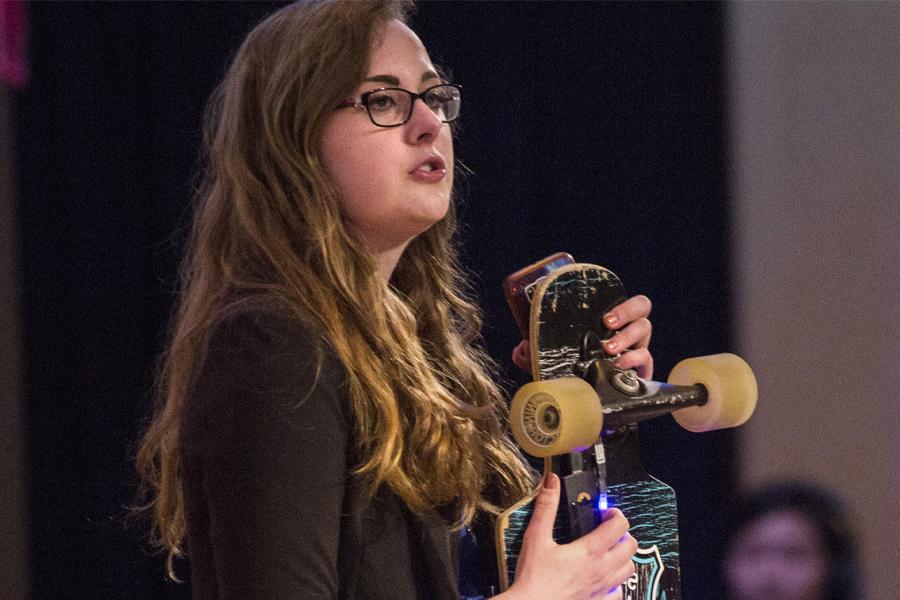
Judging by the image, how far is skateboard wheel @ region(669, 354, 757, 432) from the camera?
118cm

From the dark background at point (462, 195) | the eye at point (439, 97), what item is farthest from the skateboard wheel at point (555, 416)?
the dark background at point (462, 195)

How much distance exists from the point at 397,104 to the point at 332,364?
35 cm

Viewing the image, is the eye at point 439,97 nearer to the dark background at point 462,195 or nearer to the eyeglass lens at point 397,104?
the eyeglass lens at point 397,104

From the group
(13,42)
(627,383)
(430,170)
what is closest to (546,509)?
(627,383)

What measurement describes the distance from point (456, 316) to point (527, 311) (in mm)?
339

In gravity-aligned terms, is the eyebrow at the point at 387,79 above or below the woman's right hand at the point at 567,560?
above

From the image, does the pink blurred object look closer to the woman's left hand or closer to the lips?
the lips

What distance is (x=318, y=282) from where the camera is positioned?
1098 mm

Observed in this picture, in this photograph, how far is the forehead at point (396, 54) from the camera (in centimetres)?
122

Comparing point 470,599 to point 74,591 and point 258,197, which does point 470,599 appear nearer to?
point 258,197

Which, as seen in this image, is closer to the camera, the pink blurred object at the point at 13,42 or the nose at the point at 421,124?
the nose at the point at 421,124

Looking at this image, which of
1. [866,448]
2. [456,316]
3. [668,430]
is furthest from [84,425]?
[866,448]

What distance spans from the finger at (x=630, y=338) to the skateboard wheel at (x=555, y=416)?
0.54 feet

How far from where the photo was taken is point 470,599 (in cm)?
119
